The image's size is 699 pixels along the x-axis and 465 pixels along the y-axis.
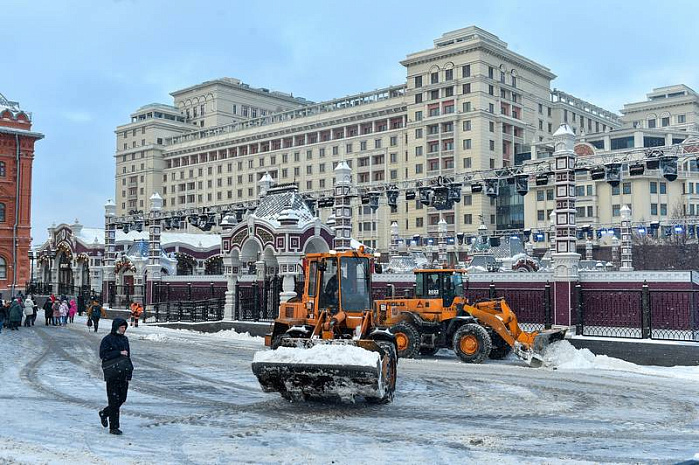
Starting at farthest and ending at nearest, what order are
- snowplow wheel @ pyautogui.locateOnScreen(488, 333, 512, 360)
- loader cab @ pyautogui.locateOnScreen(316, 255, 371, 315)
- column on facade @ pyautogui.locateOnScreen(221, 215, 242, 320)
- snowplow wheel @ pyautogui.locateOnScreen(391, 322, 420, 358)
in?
column on facade @ pyautogui.locateOnScreen(221, 215, 242, 320) → snowplow wheel @ pyautogui.locateOnScreen(391, 322, 420, 358) → snowplow wheel @ pyautogui.locateOnScreen(488, 333, 512, 360) → loader cab @ pyautogui.locateOnScreen(316, 255, 371, 315)

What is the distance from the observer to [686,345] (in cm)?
1864

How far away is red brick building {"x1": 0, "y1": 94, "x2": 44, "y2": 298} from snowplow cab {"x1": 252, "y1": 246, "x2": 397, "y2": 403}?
4640cm

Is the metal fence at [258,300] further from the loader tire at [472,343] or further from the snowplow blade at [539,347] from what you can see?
the snowplow blade at [539,347]

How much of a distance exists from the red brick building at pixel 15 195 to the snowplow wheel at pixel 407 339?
42832 millimetres

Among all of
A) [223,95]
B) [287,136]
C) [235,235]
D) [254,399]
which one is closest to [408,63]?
[287,136]

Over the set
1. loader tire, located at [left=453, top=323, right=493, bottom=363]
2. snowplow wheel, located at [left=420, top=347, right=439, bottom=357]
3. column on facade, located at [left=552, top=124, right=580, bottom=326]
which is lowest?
snowplow wheel, located at [left=420, top=347, right=439, bottom=357]

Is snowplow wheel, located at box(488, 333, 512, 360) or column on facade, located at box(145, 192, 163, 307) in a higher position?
column on facade, located at box(145, 192, 163, 307)

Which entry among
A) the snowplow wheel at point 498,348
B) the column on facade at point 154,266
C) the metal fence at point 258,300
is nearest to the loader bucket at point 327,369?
the snowplow wheel at point 498,348

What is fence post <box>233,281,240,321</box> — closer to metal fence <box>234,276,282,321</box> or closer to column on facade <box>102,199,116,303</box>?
metal fence <box>234,276,282,321</box>

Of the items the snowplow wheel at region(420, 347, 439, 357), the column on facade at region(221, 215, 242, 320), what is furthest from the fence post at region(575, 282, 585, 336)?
the column on facade at region(221, 215, 242, 320)

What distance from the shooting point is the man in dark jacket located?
33.3ft

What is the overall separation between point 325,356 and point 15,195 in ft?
167

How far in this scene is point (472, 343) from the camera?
19.6 meters

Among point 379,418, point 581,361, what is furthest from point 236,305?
point 379,418
